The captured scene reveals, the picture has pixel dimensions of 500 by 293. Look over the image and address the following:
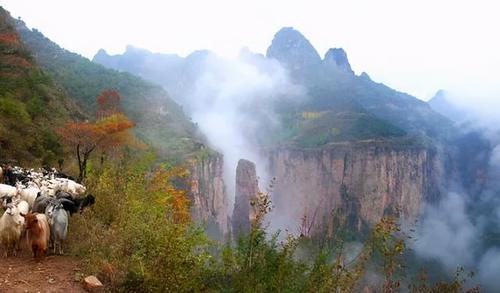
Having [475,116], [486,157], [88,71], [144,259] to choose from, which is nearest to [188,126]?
[88,71]

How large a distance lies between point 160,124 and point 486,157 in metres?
98.7

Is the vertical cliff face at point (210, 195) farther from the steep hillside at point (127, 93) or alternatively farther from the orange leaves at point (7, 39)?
the orange leaves at point (7, 39)

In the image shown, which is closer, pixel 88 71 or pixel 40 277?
pixel 40 277

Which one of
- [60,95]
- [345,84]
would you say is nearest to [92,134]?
[60,95]

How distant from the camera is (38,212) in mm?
10875

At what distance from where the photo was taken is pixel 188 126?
6725 centimetres

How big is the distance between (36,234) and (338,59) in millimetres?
141559

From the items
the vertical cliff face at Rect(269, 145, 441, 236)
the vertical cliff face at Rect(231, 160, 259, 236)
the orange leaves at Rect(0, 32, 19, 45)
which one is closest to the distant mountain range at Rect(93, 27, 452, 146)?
the vertical cliff face at Rect(269, 145, 441, 236)

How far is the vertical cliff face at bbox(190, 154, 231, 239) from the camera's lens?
4839 cm

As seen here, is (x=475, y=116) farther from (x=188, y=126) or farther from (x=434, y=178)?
(x=188, y=126)

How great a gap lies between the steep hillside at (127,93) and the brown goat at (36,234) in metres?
37.3

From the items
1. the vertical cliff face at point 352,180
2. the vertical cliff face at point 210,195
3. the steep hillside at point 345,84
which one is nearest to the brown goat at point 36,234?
the vertical cliff face at point 210,195

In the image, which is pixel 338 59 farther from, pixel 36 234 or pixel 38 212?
Result: pixel 36 234

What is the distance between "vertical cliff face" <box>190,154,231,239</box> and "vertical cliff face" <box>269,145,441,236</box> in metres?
21.9
